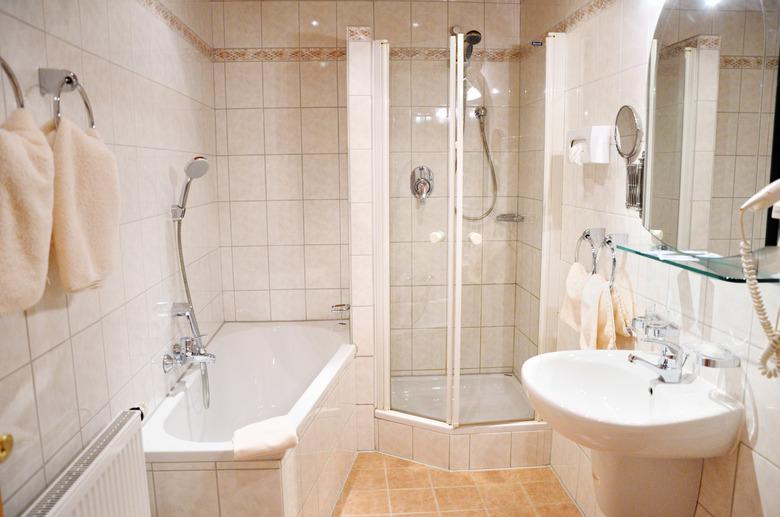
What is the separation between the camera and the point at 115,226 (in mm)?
1473

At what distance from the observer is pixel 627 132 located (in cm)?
195

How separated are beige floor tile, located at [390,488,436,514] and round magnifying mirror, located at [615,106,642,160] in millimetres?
1675

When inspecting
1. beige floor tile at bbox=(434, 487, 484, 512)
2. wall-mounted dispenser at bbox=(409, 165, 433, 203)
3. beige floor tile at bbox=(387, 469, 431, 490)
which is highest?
wall-mounted dispenser at bbox=(409, 165, 433, 203)

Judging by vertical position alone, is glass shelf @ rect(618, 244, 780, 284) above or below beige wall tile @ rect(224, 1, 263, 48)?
below

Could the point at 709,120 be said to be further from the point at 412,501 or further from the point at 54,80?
the point at 412,501

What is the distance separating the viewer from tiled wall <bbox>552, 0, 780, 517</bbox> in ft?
4.56

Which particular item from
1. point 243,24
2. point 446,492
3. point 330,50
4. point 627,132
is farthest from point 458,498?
point 243,24

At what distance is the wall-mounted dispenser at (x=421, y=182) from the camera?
2627 millimetres

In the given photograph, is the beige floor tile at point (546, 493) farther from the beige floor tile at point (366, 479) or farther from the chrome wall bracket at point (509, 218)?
the chrome wall bracket at point (509, 218)

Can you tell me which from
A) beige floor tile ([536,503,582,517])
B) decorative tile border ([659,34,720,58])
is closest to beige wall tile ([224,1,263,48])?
decorative tile border ([659,34,720,58])

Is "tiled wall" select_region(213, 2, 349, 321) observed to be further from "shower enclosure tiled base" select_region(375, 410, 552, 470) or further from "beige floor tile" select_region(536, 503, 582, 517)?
"beige floor tile" select_region(536, 503, 582, 517)

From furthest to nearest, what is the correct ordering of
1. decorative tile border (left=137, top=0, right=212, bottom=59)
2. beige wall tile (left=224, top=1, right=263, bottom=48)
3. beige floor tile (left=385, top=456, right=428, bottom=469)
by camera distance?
1. beige wall tile (left=224, top=1, right=263, bottom=48)
2. beige floor tile (left=385, top=456, right=428, bottom=469)
3. decorative tile border (left=137, top=0, right=212, bottom=59)

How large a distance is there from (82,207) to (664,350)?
1.61 meters

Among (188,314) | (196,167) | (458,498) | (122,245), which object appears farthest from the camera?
(458,498)
